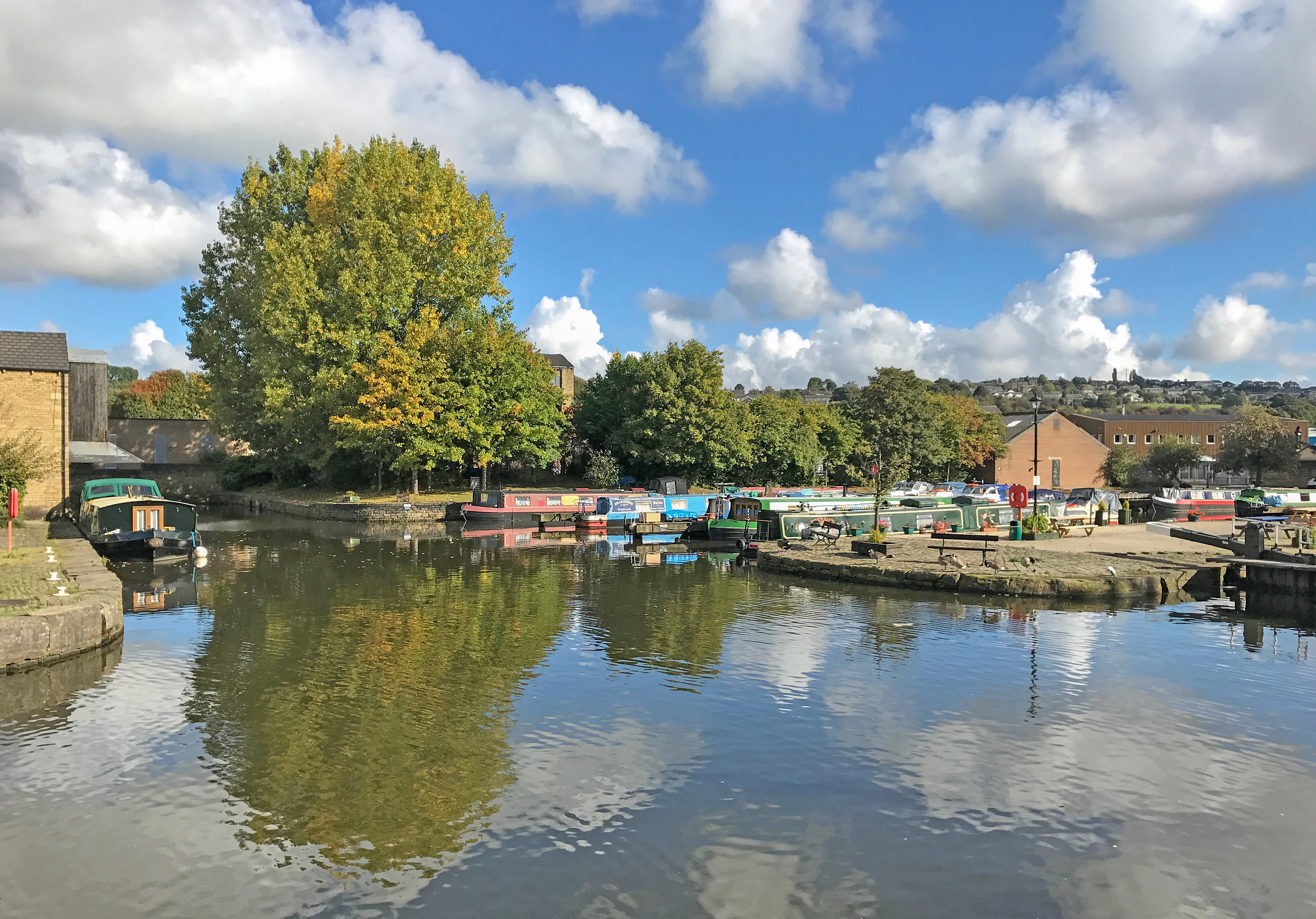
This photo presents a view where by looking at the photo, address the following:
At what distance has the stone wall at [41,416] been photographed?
3072 cm

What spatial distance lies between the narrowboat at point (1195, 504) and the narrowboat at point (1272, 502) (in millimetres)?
659

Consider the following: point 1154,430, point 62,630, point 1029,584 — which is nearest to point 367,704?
point 62,630

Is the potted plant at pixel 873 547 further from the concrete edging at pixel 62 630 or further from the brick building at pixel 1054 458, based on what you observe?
the brick building at pixel 1054 458

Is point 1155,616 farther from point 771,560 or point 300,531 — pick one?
point 300,531

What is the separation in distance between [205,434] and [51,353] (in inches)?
1363

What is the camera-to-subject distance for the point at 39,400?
31.1 m

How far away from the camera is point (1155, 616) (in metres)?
18.3

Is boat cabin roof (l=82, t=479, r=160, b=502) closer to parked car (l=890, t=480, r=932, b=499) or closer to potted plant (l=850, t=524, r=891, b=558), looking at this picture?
potted plant (l=850, t=524, r=891, b=558)

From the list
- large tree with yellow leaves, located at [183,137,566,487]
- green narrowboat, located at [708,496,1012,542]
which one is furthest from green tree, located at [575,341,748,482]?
green narrowboat, located at [708,496,1012,542]

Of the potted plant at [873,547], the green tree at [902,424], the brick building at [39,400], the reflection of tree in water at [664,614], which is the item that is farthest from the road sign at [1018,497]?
the brick building at [39,400]

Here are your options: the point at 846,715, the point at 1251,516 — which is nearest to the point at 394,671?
the point at 846,715

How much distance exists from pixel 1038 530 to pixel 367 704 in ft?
77.2

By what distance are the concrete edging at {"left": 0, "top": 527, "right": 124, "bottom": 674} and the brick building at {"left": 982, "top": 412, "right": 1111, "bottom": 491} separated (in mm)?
59863

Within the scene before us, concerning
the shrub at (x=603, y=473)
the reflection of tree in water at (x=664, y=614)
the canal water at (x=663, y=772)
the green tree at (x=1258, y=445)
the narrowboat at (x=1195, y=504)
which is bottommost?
the canal water at (x=663, y=772)
